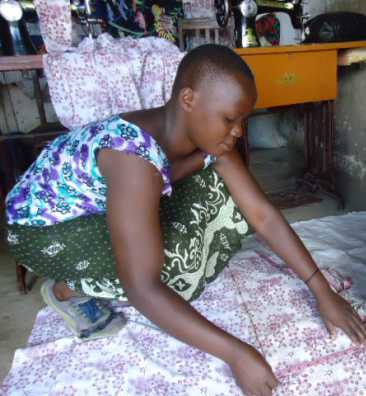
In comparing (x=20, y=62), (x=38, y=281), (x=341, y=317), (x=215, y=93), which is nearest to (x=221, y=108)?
(x=215, y=93)

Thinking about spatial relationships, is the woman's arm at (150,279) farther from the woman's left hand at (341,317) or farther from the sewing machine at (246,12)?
the sewing machine at (246,12)

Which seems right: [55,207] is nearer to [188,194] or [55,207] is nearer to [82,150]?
Result: [82,150]

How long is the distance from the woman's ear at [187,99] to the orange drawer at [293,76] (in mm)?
1088

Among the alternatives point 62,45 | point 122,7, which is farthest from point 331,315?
point 122,7

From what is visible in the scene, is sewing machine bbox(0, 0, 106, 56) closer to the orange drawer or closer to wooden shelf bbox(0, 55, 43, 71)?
wooden shelf bbox(0, 55, 43, 71)

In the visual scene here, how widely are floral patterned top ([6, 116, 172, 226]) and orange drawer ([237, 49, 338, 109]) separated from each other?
1.13 m

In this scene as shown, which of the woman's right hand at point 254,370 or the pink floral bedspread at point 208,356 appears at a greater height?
the woman's right hand at point 254,370

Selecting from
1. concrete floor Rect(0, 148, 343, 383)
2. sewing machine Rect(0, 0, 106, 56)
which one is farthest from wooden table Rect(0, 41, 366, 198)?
sewing machine Rect(0, 0, 106, 56)

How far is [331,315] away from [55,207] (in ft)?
2.65

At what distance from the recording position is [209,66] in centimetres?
83

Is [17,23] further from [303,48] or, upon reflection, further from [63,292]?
[303,48]

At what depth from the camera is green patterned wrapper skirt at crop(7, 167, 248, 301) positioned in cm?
108

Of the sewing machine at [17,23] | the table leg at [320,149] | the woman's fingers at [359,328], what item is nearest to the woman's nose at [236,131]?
the woman's fingers at [359,328]

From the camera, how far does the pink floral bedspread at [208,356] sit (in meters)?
0.99
